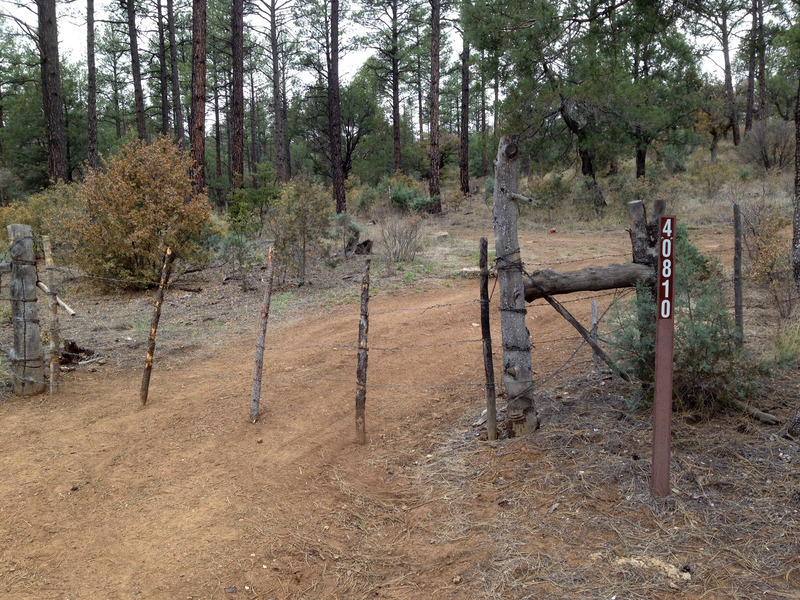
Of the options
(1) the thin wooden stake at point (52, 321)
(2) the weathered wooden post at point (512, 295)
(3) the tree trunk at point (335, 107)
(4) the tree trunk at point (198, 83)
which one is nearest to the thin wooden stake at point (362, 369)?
(2) the weathered wooden post at point (512, 295)

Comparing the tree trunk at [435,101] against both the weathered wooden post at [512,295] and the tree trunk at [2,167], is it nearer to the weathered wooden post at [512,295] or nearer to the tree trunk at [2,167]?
the weathered wooden post at [512,295]

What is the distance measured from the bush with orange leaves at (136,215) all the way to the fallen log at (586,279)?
8505 millimetres

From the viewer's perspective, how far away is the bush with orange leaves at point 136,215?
36.6ft

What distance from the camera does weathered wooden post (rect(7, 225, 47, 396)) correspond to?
6395 millimetres

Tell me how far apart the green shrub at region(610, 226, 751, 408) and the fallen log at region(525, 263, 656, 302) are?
0.15 m

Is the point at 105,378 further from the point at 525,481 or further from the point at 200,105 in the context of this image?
the point at 200,105

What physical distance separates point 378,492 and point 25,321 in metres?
4.62

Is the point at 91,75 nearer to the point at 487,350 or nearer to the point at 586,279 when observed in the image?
the point at 487,350

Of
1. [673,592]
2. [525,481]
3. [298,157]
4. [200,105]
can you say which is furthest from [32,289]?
[298,157]

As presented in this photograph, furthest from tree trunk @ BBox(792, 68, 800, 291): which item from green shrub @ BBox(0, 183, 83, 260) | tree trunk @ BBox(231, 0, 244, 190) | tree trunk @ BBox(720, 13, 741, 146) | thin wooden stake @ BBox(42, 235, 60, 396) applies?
tree trunk @ BBox(720, 13, 741, 146)

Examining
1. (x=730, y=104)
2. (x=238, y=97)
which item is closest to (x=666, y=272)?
(x=238, y=97)

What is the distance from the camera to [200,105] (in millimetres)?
14500

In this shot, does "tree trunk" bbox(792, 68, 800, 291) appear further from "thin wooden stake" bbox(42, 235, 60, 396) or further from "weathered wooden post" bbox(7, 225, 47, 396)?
"weathered wooden post" bbox(7, 225, 47, 396)

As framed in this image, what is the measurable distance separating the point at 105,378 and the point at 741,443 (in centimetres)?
674
